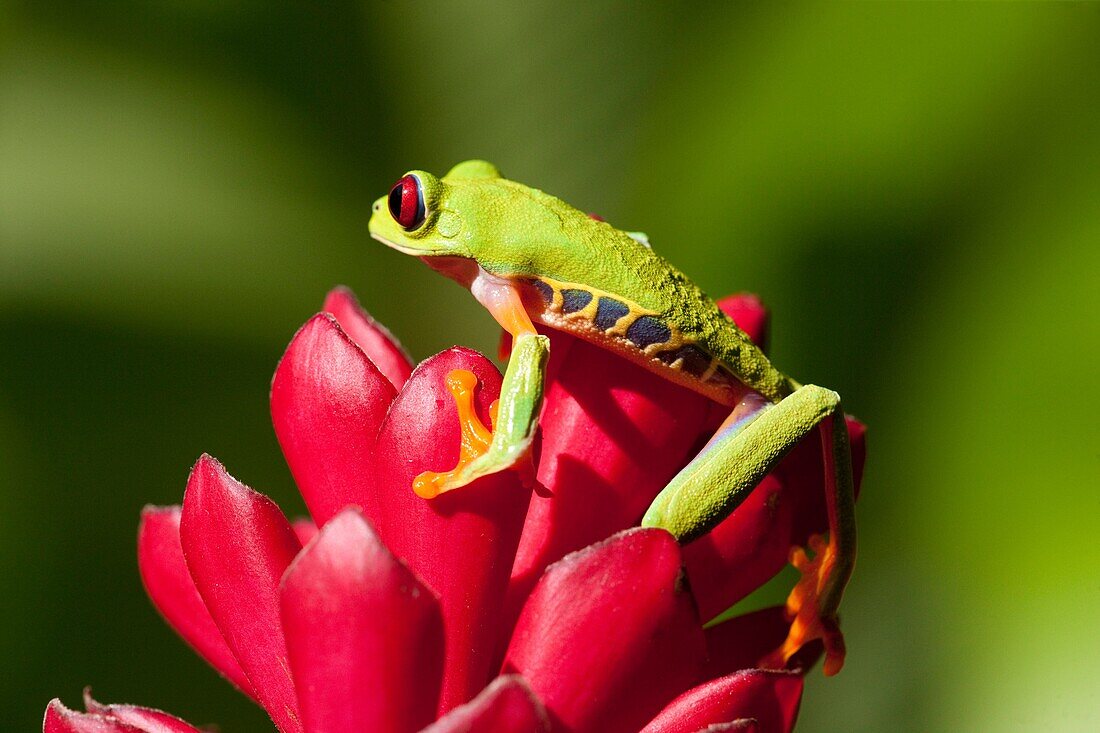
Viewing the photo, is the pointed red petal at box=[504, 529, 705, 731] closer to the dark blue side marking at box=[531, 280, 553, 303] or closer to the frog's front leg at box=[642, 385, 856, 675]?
the frog's front leg at box=[642, 385, 856, 675]

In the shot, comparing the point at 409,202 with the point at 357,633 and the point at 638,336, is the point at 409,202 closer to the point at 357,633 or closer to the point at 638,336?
the point at 638,336

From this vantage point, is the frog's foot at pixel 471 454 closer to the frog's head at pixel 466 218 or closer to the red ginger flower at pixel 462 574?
the red ginger flower at pixel 462 574

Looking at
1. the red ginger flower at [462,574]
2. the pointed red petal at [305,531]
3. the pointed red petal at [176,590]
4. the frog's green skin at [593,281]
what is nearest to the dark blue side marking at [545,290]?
the frog's green skin at [593,281]

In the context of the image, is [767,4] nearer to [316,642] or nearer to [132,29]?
[132,29]

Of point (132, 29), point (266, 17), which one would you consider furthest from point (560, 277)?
point (132, 29)

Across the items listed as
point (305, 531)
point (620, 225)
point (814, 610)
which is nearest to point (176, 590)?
point (305, 531)

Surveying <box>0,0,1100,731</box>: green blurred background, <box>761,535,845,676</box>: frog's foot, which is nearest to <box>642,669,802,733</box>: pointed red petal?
<box>761,535,845,676</box>: frog's foot

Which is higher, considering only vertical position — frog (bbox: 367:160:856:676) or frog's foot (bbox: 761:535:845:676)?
frog (bbox: 367:160:856:676)
